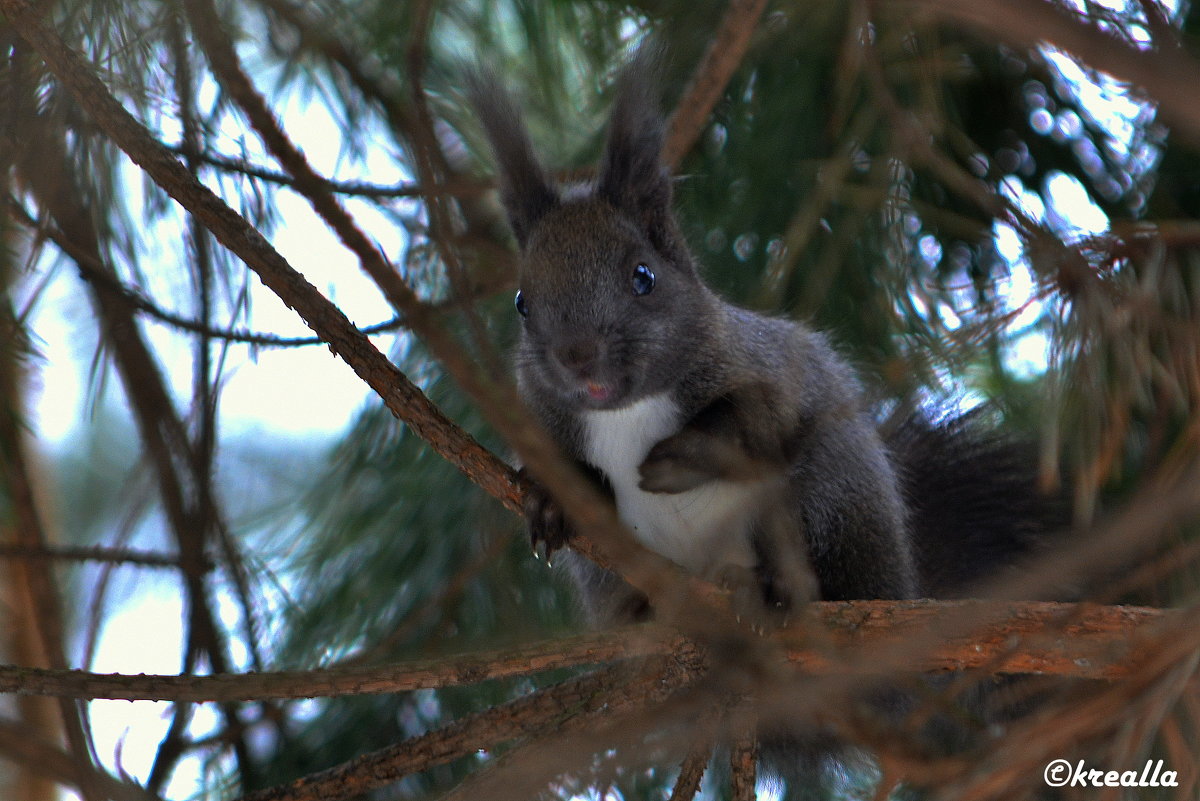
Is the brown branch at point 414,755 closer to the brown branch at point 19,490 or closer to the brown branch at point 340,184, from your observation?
the brown branch at point 19,490

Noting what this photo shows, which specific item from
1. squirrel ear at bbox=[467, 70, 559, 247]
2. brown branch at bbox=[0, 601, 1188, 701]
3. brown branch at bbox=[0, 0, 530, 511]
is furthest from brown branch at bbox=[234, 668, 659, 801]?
squirrel ear at bbox=[467, 70, 559, 247]

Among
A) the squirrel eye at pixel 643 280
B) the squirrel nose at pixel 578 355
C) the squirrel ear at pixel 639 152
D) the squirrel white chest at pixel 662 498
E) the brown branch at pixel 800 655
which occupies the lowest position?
the brown branch at pixel 800 655

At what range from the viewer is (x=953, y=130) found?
6.29ft

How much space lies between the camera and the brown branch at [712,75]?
1.92 m

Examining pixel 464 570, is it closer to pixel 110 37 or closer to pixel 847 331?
pixel 847 331

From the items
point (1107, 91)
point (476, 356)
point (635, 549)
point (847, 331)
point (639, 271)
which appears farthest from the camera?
point (847, 331)

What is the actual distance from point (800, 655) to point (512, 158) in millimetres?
970

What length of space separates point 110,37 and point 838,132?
1243mm

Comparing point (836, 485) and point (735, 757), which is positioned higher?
point (836, 485)

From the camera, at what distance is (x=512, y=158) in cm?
209

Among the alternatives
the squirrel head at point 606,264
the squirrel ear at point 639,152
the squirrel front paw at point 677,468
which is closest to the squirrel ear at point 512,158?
the squirrel head at point 606,264

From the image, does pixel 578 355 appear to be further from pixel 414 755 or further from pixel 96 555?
pixel 96 555

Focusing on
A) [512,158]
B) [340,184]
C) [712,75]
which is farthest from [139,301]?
[712,75]

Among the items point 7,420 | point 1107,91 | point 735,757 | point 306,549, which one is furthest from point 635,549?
point 306,549
